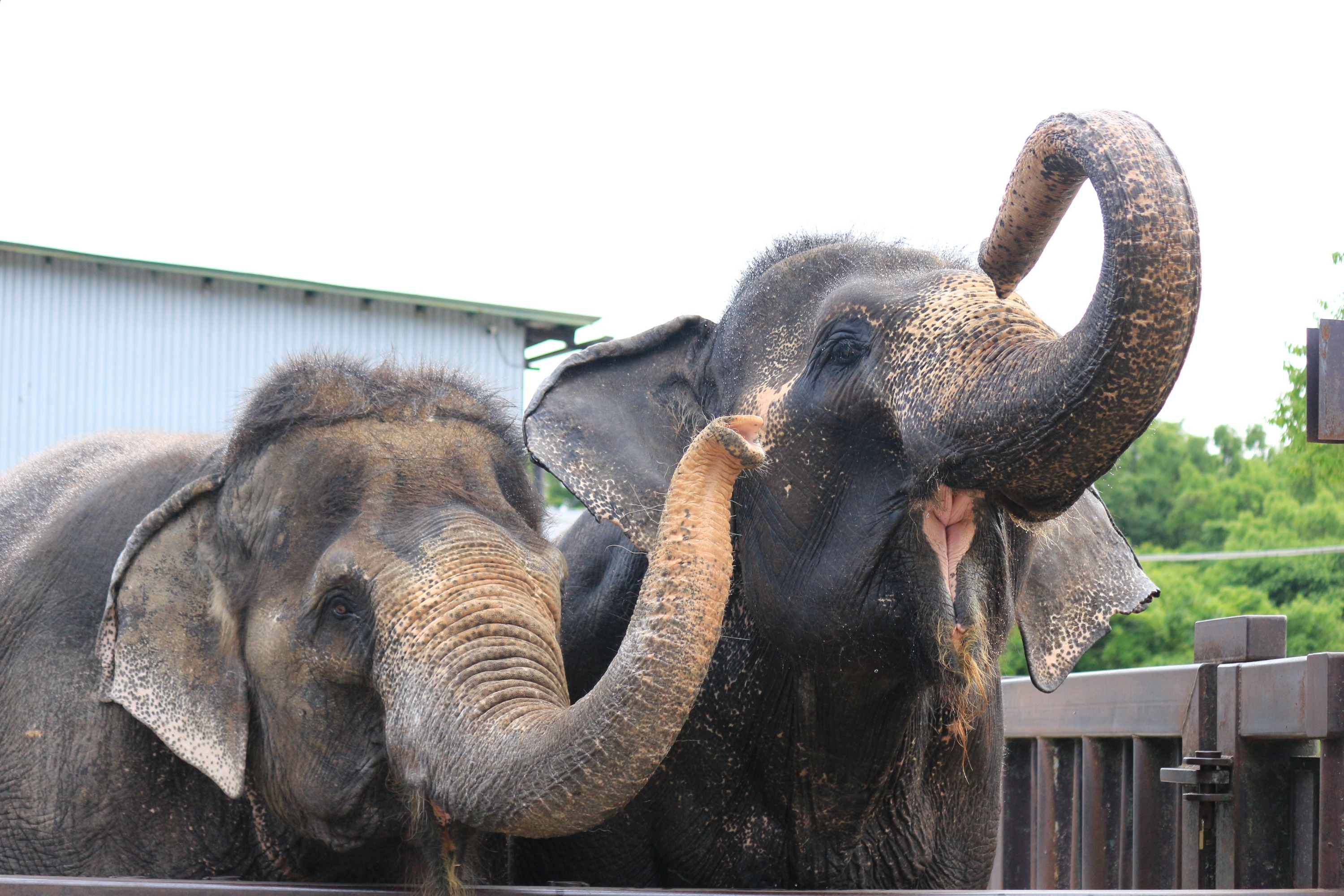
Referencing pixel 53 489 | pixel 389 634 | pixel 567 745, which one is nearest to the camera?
pixel 567 745

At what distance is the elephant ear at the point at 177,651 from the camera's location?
2.82 m

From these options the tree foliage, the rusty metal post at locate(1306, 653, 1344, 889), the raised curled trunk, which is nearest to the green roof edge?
the tree foliage

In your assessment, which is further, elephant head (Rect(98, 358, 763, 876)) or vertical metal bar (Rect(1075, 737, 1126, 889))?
vertical metal bar (Rect(1075, 737, 1126, 889))

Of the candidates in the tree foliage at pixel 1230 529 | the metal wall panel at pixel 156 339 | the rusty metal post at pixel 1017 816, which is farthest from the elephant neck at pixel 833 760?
the metal wall panel at pixel 156 339

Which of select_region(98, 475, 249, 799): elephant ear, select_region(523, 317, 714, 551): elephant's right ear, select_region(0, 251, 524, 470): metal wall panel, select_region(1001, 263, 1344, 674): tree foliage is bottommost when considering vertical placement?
select_region(1001, 263, 1344, 674): tree foliage

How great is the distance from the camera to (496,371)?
19.3m

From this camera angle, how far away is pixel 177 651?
9.51ft

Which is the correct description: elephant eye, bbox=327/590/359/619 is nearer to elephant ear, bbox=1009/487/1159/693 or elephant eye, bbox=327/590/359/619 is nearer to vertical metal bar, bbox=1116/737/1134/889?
elephant ear, bbox=1009/487/1159/693

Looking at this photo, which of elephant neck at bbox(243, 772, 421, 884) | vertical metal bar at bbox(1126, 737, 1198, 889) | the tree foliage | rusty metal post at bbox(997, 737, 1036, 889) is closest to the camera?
elephant neck at bbox(243, 772, 421, 884)

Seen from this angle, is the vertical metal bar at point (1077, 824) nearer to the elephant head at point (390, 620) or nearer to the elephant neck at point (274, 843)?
the elephant head at point (390, 620)

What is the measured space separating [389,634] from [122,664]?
27.6 inches

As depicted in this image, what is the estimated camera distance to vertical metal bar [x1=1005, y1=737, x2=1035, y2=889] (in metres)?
4.70

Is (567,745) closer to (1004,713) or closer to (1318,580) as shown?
(1004,713)

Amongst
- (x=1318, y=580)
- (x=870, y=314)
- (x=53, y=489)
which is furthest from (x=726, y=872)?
(x=1318, y=580)
